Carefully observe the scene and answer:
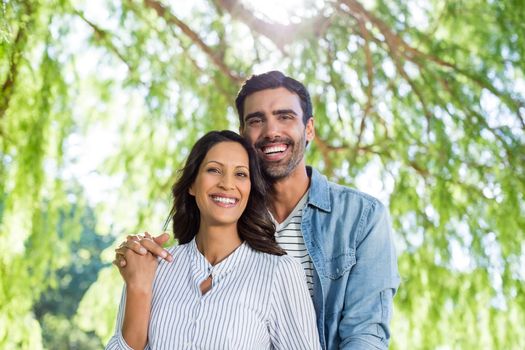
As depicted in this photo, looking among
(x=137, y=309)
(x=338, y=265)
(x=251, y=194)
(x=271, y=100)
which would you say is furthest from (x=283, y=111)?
(x=137, y=309)

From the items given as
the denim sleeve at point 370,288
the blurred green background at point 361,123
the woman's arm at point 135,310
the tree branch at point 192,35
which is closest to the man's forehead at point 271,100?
the denim sleeve at point 370,288

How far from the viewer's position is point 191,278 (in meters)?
1.97

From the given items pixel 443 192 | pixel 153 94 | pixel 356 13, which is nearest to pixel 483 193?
pixel 443 192

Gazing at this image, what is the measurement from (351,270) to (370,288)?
0.23 feet

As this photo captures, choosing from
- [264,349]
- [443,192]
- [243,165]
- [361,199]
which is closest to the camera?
[264,349]

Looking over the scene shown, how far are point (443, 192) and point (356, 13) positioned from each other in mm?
973

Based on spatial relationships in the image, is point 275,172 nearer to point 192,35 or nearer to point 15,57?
point 15,57

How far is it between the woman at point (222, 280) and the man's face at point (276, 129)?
192mm

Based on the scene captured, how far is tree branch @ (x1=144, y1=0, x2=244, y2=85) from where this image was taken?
4.14 metres

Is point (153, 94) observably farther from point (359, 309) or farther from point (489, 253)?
point (359, 309)

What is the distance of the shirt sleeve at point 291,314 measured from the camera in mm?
1872

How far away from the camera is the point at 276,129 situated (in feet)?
7.48

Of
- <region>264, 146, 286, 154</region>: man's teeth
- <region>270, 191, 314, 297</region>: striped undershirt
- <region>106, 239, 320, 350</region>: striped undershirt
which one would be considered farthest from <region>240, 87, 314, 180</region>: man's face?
<region>106, 239, 320, 350</region>: striped undershirt

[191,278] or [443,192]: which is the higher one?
[443,192]
